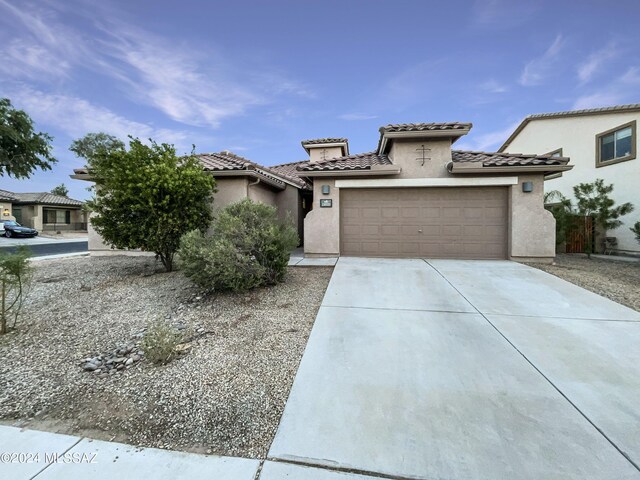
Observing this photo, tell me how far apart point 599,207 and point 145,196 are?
609 inches

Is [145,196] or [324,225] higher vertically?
[145,196]

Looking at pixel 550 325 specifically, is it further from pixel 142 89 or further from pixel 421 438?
pixel 142 89

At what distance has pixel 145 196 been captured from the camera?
686 cm

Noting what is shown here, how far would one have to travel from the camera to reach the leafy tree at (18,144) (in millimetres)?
18281

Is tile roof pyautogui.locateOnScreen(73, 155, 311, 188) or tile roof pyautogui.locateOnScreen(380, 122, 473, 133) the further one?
tile roof pyautogui.locateOnScreen(73, 155, 311, 188)

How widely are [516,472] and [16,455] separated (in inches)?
137

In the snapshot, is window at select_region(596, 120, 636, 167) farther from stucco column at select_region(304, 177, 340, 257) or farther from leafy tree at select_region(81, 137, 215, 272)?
leafy tree at select_region(81, 137, 215, 272)

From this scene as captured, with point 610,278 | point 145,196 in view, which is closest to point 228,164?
point 145,196

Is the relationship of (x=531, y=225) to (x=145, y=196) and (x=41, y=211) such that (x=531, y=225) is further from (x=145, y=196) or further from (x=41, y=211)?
(x=41, y=211)

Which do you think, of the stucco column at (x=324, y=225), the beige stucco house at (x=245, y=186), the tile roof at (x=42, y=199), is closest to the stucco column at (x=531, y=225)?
the stucco column at (x=324, y=225)

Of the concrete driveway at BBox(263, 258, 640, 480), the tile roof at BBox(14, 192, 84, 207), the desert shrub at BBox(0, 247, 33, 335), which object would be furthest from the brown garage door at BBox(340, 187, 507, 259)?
the tile roof at BBox(14, 192, 84, 207)

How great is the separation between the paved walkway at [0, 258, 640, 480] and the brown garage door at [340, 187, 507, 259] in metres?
4.59

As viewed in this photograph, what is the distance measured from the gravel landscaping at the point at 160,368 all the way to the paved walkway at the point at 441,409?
187 mm

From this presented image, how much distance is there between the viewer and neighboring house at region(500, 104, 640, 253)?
1135 centimetres
